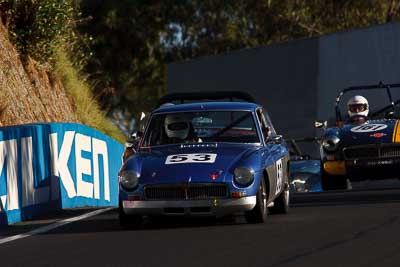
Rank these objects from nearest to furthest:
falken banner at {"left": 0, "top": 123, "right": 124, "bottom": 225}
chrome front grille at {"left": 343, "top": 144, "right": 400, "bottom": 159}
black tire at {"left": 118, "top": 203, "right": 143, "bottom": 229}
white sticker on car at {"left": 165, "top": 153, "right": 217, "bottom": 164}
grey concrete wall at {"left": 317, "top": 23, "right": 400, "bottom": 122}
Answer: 1. white sticker on car at {"left": 165, "top": 153, "right": 217, "bottom": 164}
2. black tire at {"left": 118, "top": 203, "right": 143, "bottom": 229}
3. falken banner at {"left": 0, "top": 123, "right": 124, "bottom": 225}
4. chrome front grille at {"left": 343, "top": 144, "right": 400, "bottom": 159}
5. grey concrete wall at {"left": 317, "top": 23, "right": 400, "bottom": 122}

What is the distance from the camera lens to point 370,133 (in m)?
18.5

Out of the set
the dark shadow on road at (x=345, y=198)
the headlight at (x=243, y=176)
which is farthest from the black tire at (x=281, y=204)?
the headlight at (x=243, y=176)

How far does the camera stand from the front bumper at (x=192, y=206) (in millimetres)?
12820

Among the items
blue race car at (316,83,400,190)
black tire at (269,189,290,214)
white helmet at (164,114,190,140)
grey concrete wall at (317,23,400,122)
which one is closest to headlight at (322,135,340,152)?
blue race car at (316,83,400,190)

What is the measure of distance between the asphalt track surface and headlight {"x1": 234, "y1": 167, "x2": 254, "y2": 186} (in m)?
0.45

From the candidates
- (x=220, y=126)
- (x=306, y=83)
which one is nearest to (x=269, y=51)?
(x=306, y=83)

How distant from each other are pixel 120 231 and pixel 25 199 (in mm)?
2894

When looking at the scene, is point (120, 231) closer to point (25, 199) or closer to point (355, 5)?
point (25, 199)

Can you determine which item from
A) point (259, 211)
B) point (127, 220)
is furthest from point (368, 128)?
point (127, 220)

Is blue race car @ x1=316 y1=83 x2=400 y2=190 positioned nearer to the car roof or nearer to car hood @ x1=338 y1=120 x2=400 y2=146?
car hood @ x1=338 y1=120 x2=400 y2=146

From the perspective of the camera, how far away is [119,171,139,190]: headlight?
1304cm

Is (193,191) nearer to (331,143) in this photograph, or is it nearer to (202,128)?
(202,128)

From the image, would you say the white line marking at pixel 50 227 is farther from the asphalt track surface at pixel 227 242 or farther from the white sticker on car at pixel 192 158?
the white sticker on car at pixel 192 158

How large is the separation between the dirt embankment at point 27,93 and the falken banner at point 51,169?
1957mm
